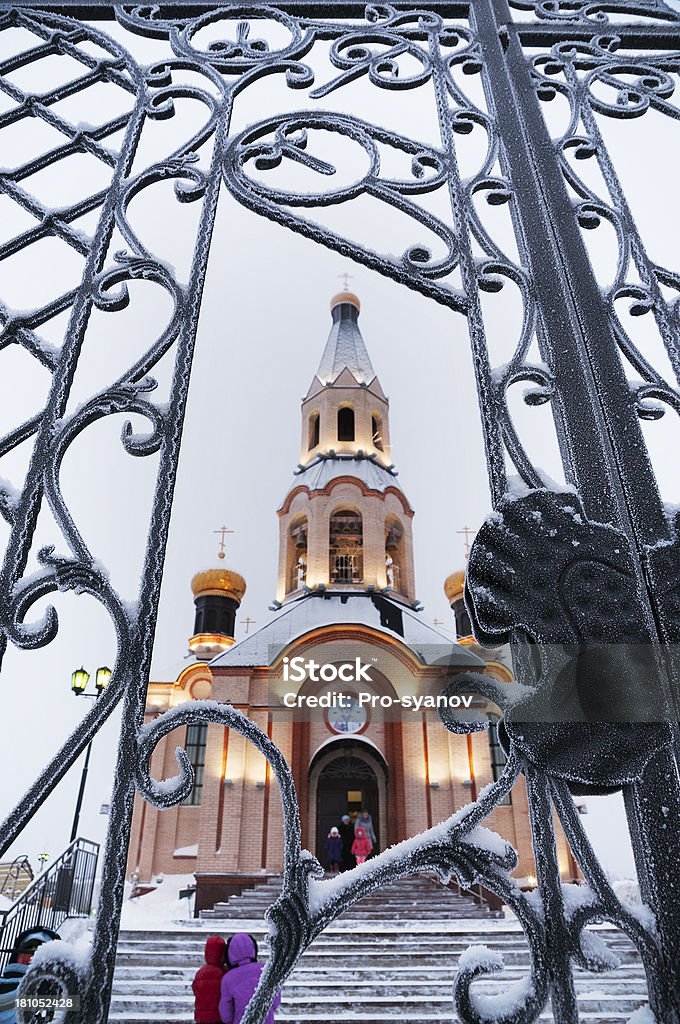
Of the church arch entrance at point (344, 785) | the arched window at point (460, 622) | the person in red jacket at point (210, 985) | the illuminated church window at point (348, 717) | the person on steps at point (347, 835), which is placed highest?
the arched window at point (460, 622)

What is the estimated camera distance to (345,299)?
27.3m

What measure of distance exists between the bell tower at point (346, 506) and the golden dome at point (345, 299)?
5.46 m

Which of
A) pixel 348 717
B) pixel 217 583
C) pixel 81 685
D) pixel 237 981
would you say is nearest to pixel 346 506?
pixel 217 583

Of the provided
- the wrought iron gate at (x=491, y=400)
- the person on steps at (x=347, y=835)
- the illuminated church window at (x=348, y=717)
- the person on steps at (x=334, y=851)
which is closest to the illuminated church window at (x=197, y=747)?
the illuminated church window at (x=348, y=717)

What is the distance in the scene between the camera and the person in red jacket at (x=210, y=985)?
11.8ft

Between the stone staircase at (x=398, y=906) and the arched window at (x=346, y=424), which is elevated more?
the arched window at (x=346, y=424)

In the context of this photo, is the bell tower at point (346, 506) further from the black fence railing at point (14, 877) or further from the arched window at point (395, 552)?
the black fence railing at point (14, 877)

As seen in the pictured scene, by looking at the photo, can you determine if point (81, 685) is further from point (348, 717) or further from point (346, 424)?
point (346, 424)

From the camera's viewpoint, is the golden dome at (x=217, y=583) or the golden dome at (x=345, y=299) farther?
the golden dome at (x=345, y=299)

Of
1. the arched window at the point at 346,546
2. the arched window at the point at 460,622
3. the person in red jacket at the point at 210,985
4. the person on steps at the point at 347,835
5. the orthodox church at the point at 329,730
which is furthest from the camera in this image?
the arched window at the point at 460,622

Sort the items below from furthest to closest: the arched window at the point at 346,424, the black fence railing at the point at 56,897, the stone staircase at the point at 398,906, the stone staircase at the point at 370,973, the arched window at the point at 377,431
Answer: the arched window at the point at 377,431 → the arched window at the point at 346,424 → the stone staircase at the point at 398,906 → the black fence railing at the point at 56,897 → the stone staircase at the point at 370,973

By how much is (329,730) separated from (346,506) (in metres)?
6.59

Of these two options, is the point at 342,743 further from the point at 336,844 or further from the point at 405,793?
the point at 336,844

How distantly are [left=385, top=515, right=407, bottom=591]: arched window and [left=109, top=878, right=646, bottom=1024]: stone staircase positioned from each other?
33.5 ft
